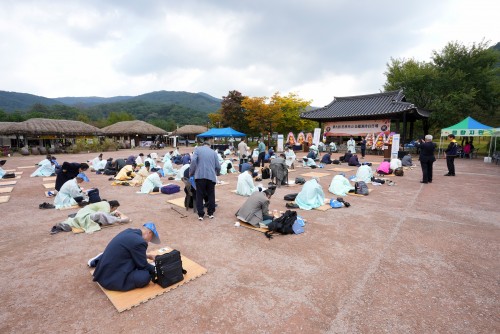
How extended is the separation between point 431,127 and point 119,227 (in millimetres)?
29191

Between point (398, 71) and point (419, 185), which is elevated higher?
point (398, 71)

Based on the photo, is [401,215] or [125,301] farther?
[401,215]

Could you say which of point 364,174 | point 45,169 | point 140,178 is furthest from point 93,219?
point 45,169

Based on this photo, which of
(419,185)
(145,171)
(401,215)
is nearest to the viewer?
(401,215)

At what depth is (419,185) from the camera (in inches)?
369

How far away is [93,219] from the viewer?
199 inches

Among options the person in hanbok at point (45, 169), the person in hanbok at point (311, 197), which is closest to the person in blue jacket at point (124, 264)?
the person in hanbok at point (311, 197)

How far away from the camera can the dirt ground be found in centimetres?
255

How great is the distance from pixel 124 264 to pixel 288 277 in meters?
2.12

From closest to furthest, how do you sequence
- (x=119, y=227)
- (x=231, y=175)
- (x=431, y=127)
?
1. (x=119, y=227)
2. (x=231, y=175)
3. (x=431, y=127)

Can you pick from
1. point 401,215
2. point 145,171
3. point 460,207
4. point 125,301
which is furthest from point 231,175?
point 125,301

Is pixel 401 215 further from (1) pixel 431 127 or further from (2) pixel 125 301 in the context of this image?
(1) pixel 431 127

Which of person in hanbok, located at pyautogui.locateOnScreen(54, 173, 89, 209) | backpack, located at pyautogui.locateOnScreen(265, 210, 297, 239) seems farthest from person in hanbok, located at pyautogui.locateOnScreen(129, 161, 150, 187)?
backpack, located at pyautogui.locateOnScreen(265, 210, 297, 239)

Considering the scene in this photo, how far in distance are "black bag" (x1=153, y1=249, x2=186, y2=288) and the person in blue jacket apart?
5.9 inches
